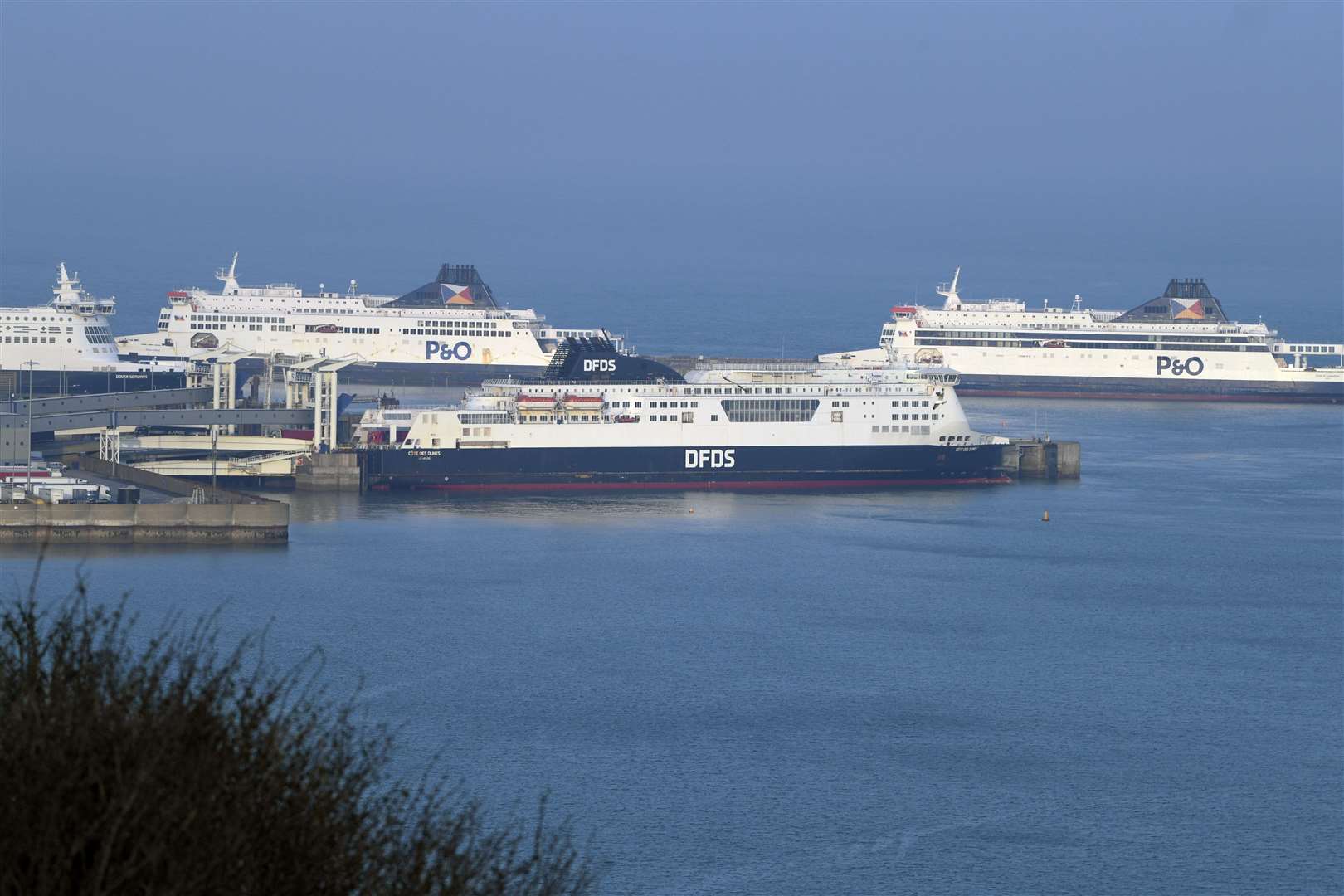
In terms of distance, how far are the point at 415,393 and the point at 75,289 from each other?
6445 millimetres

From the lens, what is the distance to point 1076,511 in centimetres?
2205

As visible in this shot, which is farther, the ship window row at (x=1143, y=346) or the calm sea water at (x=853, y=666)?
the ship window row at (x=1143, y=346)

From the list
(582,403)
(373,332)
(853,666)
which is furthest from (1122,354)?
(853,666)

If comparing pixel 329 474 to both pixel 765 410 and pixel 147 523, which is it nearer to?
pixel 147 523

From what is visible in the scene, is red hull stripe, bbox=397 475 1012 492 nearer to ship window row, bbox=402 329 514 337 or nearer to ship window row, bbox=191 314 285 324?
ship window row, bbox=402 329 514 337

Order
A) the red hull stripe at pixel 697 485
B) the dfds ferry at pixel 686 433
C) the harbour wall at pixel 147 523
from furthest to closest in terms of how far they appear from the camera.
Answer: the dfds ferry at pixel 686 433, the red hull stripe at pixel 697 485, the harbour wall at pixel 147 523

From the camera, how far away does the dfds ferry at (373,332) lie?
37344mm

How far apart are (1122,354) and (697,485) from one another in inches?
649

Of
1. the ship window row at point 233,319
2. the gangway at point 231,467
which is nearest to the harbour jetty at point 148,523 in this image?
the gangway at point 231,467

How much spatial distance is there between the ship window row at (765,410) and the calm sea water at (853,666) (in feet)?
5.12

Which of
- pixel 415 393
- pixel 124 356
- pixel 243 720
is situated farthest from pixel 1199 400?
pixel 243 720

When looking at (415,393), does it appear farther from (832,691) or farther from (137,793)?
(137,793)

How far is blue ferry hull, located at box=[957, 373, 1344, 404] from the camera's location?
37.2m

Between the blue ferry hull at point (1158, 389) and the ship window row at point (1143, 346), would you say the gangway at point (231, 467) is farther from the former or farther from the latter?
the ship window row at point (1143, 346)
